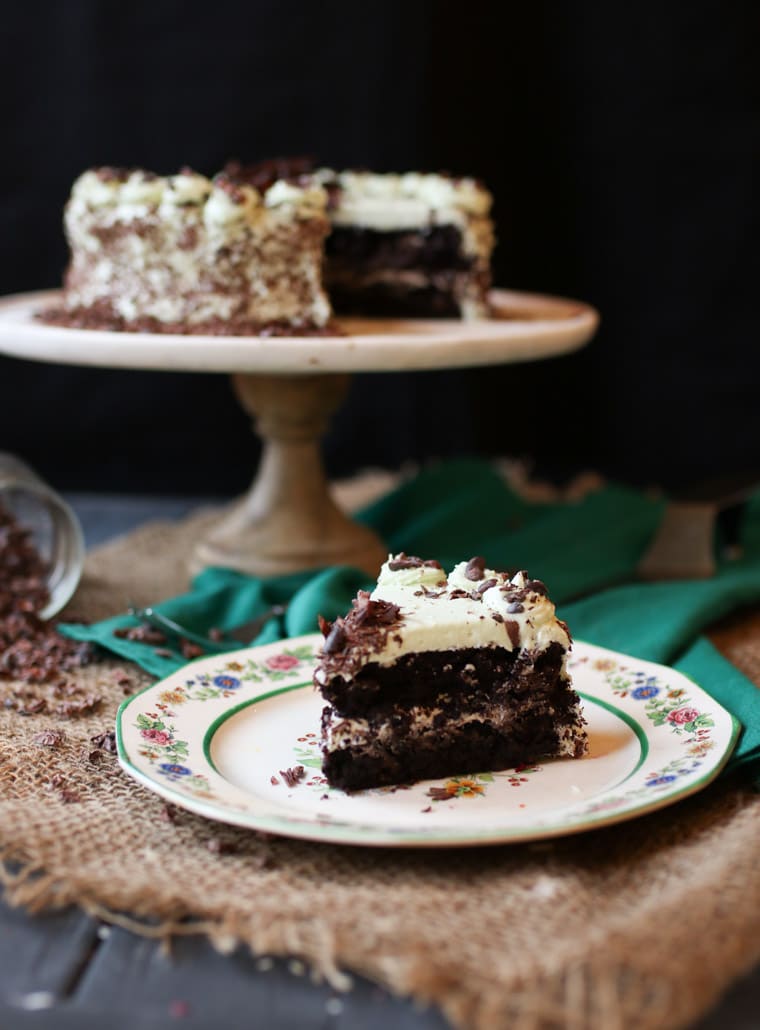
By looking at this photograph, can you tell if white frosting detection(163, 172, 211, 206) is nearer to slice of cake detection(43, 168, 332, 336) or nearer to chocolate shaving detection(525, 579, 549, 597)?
slice of cake detection(43, 168, 332, 336)

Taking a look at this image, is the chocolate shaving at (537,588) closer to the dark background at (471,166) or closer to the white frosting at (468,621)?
the white frosting at (468,621)

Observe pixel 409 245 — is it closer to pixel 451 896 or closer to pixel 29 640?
pixel 29 640

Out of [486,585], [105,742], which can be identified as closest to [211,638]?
[105,742]

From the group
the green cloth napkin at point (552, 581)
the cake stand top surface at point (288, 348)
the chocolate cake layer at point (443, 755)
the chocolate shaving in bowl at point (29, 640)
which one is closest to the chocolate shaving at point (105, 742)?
the chocolate shaving in bowl at point (29, 640)

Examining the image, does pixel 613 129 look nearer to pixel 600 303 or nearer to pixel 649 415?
pixel 600 303

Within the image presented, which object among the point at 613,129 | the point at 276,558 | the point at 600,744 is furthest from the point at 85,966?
the point at 613,129

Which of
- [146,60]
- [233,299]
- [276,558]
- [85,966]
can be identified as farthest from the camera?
[146,60]

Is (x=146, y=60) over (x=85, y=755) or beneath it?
over
